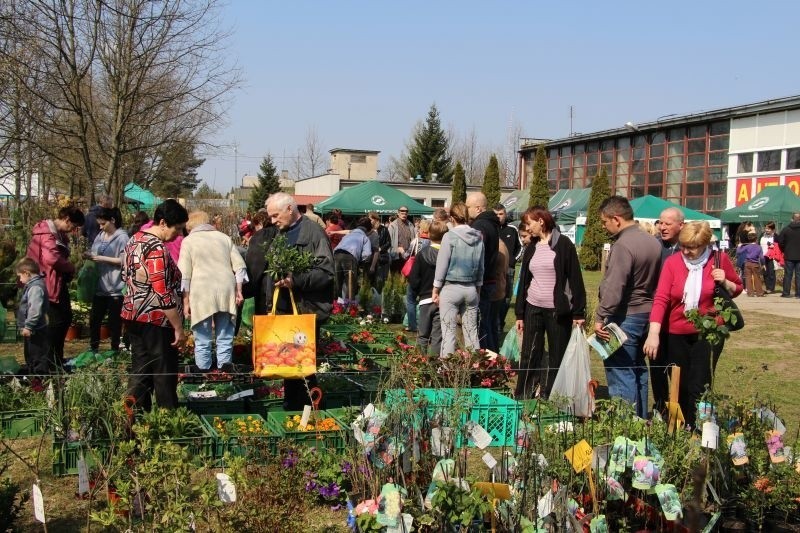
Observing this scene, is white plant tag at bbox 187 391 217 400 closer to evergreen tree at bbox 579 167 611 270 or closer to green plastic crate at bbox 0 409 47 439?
green plastic crate at bbox 0 409 47 439

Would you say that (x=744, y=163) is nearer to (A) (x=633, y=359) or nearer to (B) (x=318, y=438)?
(A) (x=633, y=359)

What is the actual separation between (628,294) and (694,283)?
0.56 meters

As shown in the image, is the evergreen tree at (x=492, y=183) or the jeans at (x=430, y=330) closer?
the jeans at (x=430, y=330)

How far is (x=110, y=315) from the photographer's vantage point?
8.92 metres

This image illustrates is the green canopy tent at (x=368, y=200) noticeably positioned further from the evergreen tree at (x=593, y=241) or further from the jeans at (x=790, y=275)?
the evergreen tree at (x=593, y=241)

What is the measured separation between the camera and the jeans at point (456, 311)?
24.6ft

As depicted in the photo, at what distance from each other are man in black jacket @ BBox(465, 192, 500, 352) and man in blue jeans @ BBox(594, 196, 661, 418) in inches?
80.4

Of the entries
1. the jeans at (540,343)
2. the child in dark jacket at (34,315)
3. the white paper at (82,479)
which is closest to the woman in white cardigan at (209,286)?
the child in dark jacket at (34,315)

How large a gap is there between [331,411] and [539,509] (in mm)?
2626

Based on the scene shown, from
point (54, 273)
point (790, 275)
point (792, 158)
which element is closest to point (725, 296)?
point (54, 273)

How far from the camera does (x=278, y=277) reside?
5.92m

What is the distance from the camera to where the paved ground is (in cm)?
1530

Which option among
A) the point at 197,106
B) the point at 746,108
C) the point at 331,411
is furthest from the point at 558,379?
the point at 746,108

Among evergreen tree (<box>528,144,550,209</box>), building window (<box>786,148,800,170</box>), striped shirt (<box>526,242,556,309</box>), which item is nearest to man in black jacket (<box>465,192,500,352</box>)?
striped shirt (<box>526,242,556,309</box>)
